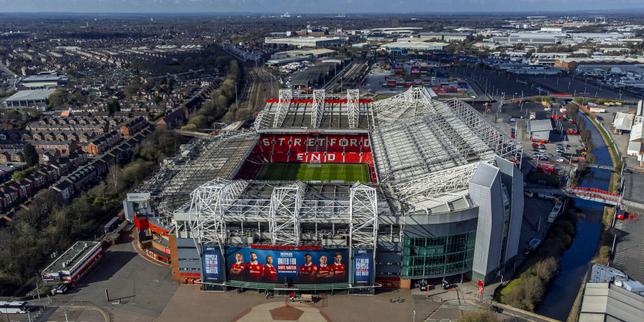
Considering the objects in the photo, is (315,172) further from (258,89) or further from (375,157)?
(258,89)

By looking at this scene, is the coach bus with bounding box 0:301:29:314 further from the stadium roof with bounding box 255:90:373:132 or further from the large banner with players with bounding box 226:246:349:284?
the stadium roof with bounding box 255:90:373:132

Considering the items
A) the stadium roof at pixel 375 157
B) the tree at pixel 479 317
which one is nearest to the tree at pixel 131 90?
the stadium roof at pixel 375 157

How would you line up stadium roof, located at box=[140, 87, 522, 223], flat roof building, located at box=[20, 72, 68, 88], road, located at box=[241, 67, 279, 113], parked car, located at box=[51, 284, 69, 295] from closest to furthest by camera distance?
parked car, located at box=[51, 284, 69, 295], stadium roof, located at box=[140, 87, 522, 223], road, located at box=[241, 67, 279, 113], flat roof building, located at box=[20, 72, 68, 88]

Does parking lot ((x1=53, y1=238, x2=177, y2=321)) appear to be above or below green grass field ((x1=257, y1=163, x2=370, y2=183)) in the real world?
below

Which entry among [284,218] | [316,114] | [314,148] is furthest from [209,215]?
[316,114]

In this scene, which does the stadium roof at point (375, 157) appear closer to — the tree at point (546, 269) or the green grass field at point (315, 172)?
the green grass field at point (315, 172)

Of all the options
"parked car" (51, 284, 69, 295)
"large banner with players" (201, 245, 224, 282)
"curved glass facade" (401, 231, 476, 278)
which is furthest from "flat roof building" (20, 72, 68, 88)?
"curved glass facade" (401, 231, 476, 278)
